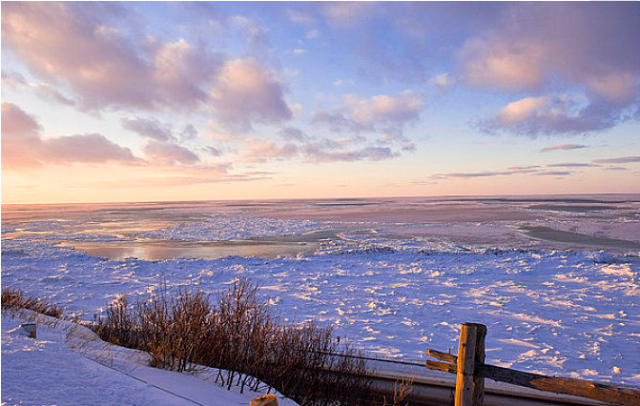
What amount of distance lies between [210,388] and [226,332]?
5.59 feet

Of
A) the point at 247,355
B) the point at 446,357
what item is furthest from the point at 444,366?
the point at 247,355

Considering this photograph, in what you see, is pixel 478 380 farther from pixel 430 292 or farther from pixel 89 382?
pixel 430 292

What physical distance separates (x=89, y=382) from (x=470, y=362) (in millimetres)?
4091

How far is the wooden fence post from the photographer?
14.8 ft

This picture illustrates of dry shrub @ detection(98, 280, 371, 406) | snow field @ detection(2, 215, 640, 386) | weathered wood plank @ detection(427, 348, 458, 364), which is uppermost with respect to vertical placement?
weathered wood plank @ detection(427, 348, 458, 364)

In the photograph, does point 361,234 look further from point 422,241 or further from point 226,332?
point 226,332

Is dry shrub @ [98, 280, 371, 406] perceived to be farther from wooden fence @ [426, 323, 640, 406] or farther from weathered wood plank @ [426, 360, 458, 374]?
wooden fence @ [426, 323, 640, 406]

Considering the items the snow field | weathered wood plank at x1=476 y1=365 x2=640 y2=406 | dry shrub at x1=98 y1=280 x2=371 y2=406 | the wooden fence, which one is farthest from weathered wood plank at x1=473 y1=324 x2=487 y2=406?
the snow field

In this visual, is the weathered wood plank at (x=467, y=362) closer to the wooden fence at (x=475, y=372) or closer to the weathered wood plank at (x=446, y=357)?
the wooden fence at (x=475, y=372)

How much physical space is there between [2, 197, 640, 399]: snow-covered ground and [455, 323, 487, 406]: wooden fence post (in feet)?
15.8

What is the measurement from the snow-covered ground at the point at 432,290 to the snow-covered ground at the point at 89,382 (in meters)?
2.00

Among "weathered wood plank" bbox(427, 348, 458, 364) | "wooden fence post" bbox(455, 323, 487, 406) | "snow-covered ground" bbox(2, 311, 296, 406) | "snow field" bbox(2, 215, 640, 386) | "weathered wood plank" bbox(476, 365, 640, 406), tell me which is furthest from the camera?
"snow field" bbox(2, 215, 640, 386)

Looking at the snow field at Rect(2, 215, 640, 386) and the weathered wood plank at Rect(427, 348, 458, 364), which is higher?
the weathered wood plank at Rect(427, 348, 458, 364)

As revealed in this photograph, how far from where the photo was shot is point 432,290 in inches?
602
